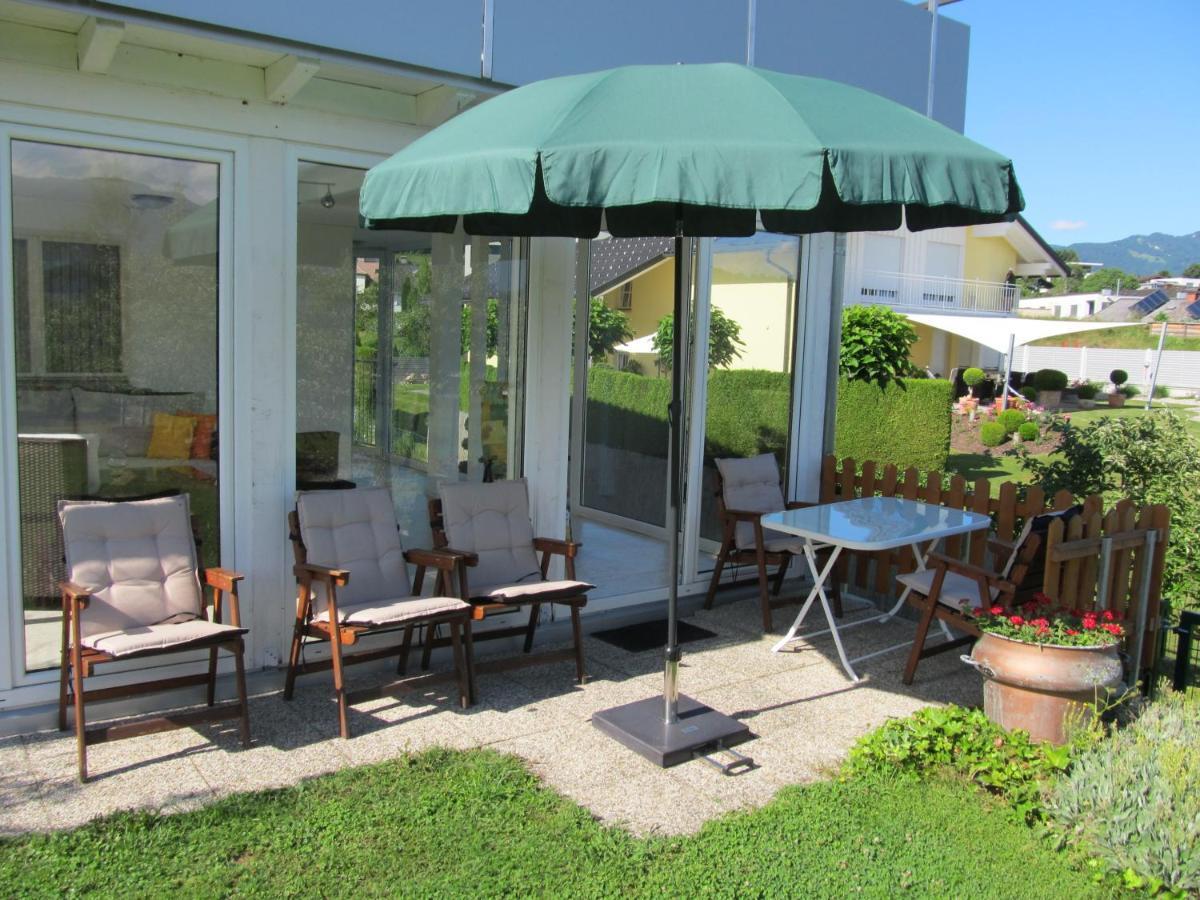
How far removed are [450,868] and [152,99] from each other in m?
3.59

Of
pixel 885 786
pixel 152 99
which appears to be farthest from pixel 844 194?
pixel 152 99

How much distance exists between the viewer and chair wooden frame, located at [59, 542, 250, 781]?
4.16m

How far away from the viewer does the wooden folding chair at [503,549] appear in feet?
17.3

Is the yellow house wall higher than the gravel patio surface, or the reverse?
the yellow house wall

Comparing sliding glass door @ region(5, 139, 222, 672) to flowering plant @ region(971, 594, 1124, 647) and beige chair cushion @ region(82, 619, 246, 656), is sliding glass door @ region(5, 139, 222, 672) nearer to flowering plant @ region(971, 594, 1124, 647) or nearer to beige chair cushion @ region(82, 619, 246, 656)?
beige chair cushion @ region(82, 619, 246, 656)

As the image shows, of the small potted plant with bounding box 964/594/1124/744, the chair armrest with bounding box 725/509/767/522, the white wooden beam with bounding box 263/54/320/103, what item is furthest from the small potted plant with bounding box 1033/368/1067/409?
the white wooden beam with bounding box 263/54/320/103

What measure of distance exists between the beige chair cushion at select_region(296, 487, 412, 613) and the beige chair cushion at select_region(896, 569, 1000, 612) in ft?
9.09

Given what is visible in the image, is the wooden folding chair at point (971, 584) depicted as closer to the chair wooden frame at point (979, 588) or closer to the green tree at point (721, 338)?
the chair wooden frame at point (979, 588)

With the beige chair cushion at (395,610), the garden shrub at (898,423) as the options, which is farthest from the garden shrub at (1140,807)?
the garden shrub at (898,423)

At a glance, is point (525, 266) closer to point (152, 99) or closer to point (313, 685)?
point (152, 99)

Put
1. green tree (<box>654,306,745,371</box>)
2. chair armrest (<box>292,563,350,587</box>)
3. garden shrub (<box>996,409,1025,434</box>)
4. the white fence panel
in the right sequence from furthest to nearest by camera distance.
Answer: the white fence panel → garden shrub (<box>996,409,1025,434</box>) → green tree (<box>654,306,745,371</box>) → chair armrest (<box>292,563,350,587</box>)

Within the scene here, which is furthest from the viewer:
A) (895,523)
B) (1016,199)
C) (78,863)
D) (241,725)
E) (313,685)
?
(895,523)

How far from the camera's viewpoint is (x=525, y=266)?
601 cm

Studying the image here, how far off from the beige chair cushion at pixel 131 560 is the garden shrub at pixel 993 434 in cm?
1827
